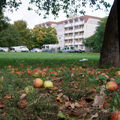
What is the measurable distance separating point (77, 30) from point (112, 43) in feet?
220

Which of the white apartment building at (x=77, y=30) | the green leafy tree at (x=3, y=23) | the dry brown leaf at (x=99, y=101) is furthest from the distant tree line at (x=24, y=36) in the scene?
the dry brown leaf at (x=99, y=101)

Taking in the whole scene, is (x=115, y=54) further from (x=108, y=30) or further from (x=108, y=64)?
(x=108, y=30)

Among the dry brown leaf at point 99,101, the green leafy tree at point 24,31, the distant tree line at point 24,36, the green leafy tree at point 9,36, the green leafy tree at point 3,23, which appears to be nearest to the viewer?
the dry brown leaf at point 99,101

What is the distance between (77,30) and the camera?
242ft

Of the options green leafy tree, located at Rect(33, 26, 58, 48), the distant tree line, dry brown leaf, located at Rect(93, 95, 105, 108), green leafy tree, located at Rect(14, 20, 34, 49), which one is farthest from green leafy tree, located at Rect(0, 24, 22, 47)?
dry brown leaf, located at Rect(93, 95, 105, 108)

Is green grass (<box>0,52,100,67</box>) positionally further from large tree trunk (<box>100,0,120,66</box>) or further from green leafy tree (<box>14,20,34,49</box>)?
green leafy tree (<box>14,20,34,49</box>)

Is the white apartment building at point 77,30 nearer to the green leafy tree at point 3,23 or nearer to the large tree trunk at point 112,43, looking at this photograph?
the green leafy tree at point 3,23

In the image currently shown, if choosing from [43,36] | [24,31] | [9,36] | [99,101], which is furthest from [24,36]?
[99,101]

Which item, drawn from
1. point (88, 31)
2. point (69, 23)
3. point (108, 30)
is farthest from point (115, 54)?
point (69, 23)

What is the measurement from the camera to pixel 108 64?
767 cm

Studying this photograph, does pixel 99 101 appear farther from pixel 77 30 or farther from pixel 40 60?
pixel 77 30

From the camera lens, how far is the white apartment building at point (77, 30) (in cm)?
7131

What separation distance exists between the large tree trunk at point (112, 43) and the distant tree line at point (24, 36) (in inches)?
1595

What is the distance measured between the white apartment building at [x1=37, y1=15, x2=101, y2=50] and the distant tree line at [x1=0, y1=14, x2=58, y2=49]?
26.5 feet
